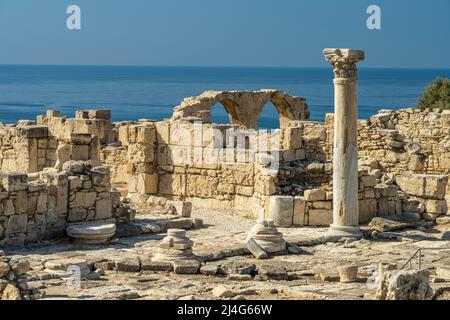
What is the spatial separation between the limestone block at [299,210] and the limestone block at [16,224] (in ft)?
16.5

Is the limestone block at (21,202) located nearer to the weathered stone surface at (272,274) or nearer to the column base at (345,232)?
the weathered stone surface at (272,274)

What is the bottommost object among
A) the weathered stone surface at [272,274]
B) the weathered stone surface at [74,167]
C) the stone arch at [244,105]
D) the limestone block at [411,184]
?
the weathered stone surface at [272,274]

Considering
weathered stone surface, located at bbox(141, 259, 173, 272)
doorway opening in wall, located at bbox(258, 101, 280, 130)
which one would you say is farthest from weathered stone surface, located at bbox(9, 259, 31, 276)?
doorway opening in wall, located at bbox(258, 101, 280, 130)

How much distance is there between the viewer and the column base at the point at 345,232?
58.8ft

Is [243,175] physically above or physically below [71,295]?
above

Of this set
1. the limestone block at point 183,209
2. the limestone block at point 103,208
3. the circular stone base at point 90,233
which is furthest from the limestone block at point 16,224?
the limestone block at point 183,209

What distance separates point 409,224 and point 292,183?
2520 mm

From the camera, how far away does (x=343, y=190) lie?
18.3 metres

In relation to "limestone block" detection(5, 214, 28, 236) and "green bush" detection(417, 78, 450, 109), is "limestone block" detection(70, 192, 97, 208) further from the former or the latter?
"green bush" detection(417, 78, 450, 109)

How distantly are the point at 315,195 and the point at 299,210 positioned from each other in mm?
390

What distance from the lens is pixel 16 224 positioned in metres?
16.2

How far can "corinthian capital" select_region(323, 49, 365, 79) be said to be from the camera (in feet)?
59.1
